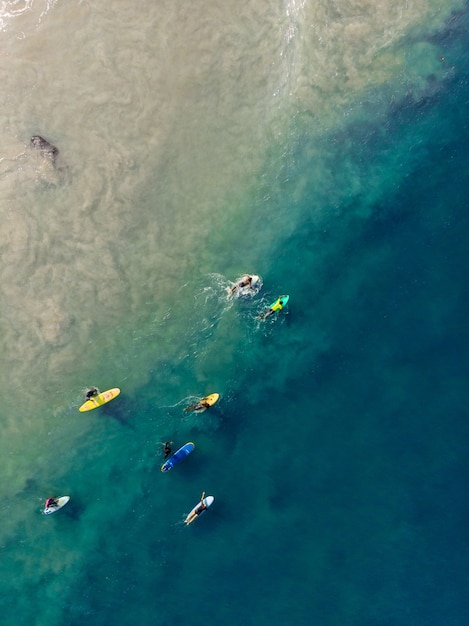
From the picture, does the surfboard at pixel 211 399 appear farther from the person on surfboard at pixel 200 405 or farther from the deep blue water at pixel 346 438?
the deep blue water at pixel 346 438

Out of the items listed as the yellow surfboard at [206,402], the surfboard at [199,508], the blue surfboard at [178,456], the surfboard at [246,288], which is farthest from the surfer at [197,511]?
the surfboard at [246,288]

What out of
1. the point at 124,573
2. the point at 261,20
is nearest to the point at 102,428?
the point at 124,573

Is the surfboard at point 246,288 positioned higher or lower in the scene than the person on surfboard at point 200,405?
higher

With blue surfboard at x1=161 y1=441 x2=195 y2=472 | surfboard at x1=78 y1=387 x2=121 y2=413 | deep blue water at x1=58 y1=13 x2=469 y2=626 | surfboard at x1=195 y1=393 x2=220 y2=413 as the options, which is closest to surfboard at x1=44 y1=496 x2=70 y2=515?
deep blue water at x1=58 y1=13 x2=469 y2=626

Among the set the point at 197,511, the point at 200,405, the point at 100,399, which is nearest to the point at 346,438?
the point at 200,405

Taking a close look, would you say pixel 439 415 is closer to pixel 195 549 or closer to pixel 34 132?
pixel 195 549

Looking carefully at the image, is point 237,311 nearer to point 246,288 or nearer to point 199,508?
point 246,288

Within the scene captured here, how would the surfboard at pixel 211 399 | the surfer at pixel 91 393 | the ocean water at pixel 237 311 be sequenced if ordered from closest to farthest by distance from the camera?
1. the ocean water at pixel 237 311
2. the surfer at pixel 91 393
3. the surfboard at pixel 211 399
